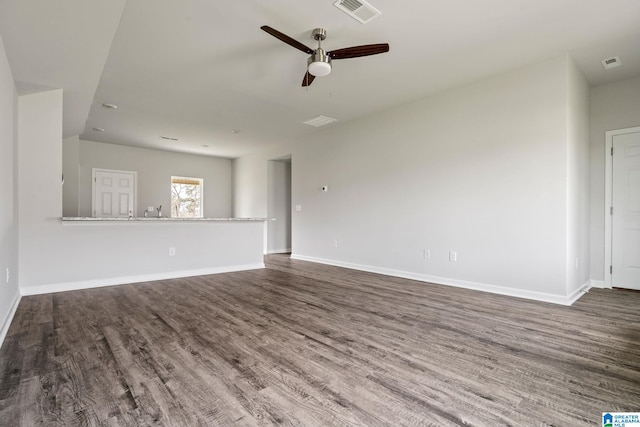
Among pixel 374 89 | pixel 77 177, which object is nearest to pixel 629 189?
pixel 374 89

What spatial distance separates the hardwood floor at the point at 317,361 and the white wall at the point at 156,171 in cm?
453

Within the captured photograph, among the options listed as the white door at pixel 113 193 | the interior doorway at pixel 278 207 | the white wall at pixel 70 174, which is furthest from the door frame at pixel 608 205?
the white wall at pixel 70 174

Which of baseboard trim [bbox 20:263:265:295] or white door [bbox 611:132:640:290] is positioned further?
white door [bbox 611:132:640:290]

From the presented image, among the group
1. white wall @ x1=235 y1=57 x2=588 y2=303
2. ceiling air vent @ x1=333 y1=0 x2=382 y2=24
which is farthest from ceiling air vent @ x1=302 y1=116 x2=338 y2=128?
ceiling air vent @ x1=333 y1=0 x2=382 y2=24

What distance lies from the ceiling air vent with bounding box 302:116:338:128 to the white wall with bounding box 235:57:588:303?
1.10 ft

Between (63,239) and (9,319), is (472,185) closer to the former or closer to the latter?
(9,319)

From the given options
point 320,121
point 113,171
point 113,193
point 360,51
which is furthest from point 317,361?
point 113,171

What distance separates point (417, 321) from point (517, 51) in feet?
9.97

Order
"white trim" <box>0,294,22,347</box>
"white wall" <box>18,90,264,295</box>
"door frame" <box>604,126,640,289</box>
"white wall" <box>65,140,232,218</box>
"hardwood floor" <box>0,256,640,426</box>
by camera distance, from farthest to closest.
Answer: "white wall" <box>65,140,232,218</box> < "door frame" <box>604,126,640,289</box> < "white wall" <box>18,90,264,295</box> < "white trim" <box>0,294,22,347</box> < "hardwood floor" <box>0,256,640,426</box>

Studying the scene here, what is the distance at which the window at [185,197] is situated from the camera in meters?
8.38

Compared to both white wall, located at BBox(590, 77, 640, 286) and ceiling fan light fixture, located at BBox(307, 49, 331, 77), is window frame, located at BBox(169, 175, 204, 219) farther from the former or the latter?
white wall, located at BBox(590, 77, 640, 286)

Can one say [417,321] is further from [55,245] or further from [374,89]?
[55,245]

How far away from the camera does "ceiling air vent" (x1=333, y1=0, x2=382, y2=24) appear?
252 centimetres

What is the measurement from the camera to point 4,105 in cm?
257
